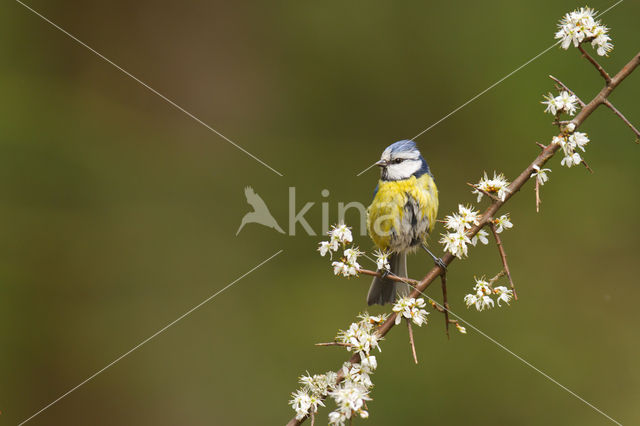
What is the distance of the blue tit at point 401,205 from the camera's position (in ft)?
11.0

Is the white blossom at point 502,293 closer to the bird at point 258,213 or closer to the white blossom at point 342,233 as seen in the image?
the white blossom at point 342,233

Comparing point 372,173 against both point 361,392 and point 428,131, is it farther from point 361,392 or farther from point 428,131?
point 361,392

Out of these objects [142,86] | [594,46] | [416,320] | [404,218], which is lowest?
[416,320]

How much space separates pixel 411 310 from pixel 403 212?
1293 mm

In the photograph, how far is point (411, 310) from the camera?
211 cm

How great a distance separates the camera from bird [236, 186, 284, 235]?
19.0 feet

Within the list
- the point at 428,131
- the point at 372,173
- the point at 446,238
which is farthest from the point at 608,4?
the point at 446,238

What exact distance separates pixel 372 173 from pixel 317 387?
12.0 feet

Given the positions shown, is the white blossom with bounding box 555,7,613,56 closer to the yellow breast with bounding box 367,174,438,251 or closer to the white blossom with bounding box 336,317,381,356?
the white blossom with bounding box 336,317,381,356

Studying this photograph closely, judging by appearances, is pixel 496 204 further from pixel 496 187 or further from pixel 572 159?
pixel 572 159

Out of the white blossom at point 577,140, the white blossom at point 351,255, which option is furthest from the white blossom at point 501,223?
the white blossom at point 351,255

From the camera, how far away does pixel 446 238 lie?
216cm

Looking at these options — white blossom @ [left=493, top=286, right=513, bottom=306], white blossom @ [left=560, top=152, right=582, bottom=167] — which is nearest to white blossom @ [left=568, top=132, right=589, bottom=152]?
white blossom @ [left=560, top=152, right=582, bottom=167]

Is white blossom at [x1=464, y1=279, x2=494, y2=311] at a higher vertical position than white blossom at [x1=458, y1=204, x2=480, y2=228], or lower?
lower
